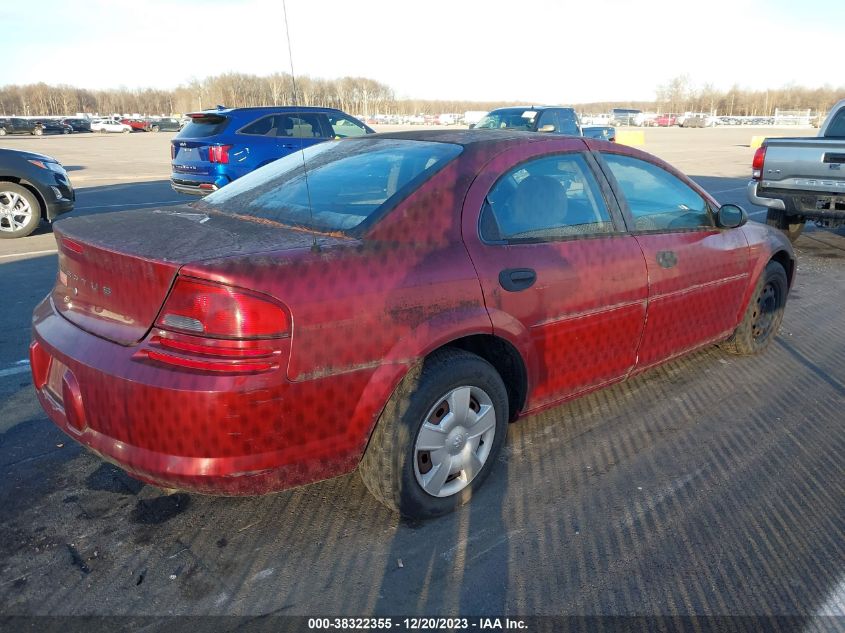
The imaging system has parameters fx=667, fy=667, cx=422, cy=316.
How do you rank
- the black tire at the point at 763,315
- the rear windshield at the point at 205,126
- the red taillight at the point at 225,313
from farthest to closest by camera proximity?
the rear windshield at the point at 205,126 → the black tire at the point at 763,315 → the red taillight at the point at 225,313

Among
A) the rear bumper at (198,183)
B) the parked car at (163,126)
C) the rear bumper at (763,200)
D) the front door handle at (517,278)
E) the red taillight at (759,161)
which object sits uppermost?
the front door handle at (517,278)

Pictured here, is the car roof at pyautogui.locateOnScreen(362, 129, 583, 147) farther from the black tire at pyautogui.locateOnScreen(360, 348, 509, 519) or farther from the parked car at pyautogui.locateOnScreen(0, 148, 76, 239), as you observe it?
the parked car at pyautogui.locateOnScreen(0, 148, 76, 239)

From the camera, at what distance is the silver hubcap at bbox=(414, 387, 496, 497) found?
2.72 m

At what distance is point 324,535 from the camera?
8.87 ft

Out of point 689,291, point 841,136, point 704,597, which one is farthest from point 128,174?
point 704,597

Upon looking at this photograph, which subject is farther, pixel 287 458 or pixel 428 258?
pixel 428 258

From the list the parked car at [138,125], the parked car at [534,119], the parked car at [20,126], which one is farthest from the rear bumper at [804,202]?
the parked car at [138,125]

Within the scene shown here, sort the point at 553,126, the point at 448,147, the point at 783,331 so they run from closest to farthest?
1. the point at 448,147
2. the point at 783,331
3. the point at 553,126

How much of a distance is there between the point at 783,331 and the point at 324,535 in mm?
4410

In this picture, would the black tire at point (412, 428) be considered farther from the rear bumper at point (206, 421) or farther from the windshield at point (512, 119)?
the windshield at point (512, 119)

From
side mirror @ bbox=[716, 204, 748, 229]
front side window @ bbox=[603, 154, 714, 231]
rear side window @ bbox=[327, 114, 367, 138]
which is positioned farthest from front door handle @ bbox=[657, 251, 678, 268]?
rear side window @ bbox=[327, 114, 367, 138]

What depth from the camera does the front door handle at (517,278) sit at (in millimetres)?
2852

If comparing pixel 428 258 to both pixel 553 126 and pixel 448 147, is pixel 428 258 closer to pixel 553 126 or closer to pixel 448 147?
pixel 448 147

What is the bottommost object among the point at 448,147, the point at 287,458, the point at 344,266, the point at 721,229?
the point at 287,458
